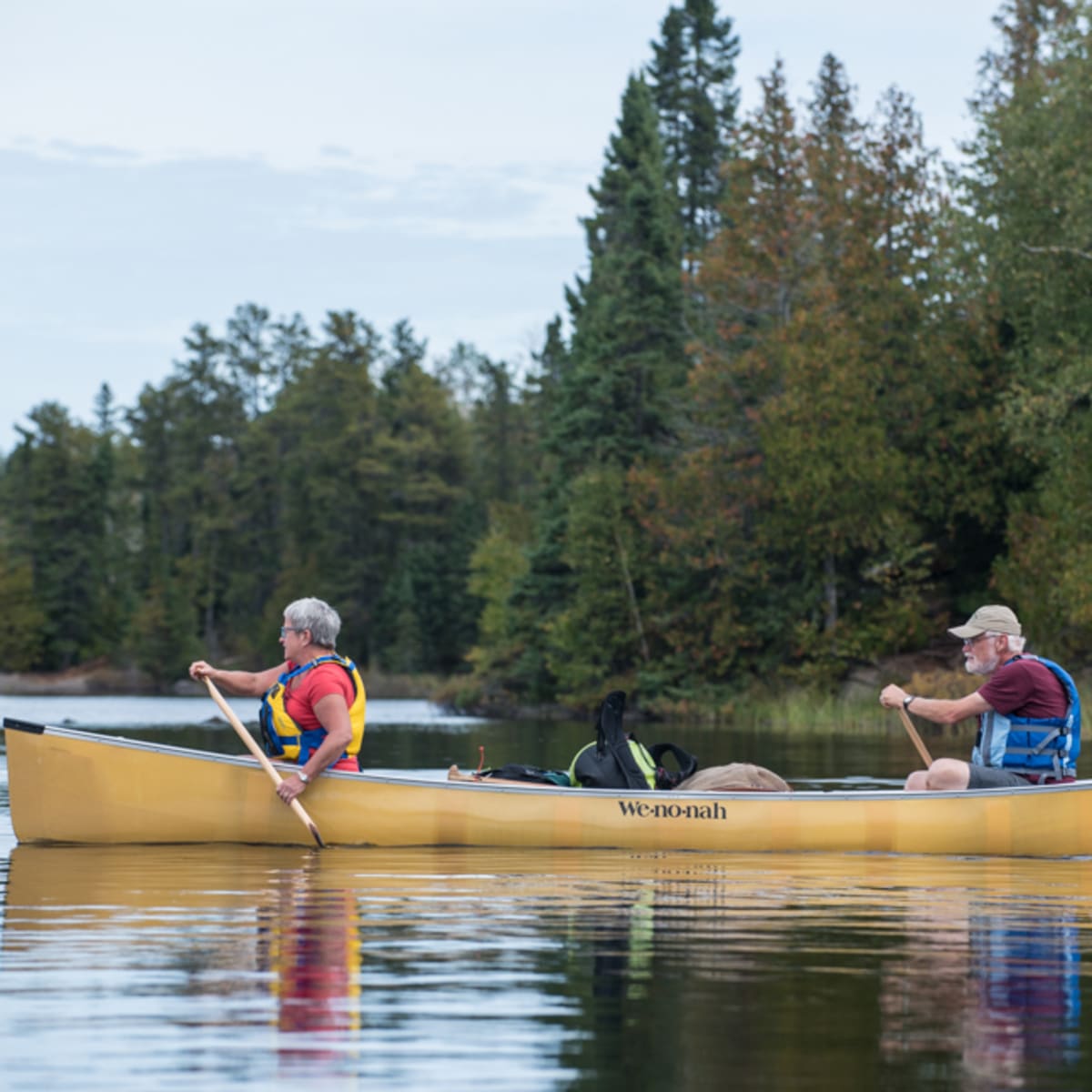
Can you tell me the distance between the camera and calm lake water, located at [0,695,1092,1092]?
18.6ft

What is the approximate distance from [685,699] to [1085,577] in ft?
39.7

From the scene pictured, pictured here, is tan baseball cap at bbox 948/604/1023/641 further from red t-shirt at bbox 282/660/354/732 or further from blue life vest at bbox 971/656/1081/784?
red t-shirt at bbox 282/660/354/732

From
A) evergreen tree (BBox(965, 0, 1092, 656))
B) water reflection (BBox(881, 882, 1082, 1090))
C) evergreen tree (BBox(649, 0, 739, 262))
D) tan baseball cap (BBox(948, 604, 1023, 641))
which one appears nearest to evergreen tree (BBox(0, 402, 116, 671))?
evergreen tree (BBox(649, 0, 739, 262))

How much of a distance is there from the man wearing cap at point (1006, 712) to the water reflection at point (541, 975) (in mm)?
828

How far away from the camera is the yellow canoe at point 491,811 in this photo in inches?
449

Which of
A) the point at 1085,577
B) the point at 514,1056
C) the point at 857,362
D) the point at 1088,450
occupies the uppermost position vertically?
the point at 857,362

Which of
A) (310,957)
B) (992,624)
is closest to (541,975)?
(310,957)

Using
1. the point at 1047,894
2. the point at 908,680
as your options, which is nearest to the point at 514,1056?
the point at 1047,894

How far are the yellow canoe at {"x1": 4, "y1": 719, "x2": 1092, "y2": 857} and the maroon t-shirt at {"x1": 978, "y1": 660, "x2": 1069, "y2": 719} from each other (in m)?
0.50

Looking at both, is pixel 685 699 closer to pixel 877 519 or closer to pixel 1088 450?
pixel 877 519

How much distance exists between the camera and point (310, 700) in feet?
36.8

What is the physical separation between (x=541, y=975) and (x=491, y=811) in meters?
4.39

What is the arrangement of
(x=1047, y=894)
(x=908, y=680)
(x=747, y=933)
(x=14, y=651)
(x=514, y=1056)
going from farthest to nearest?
(x=14, y=651), (x=908, y=680), (x=1047, y=894), (x=747, y=933), (x=514, y=1056)

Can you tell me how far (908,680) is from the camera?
123ft
